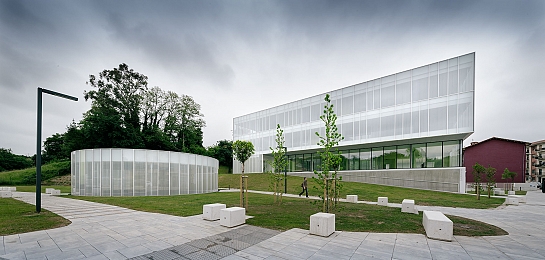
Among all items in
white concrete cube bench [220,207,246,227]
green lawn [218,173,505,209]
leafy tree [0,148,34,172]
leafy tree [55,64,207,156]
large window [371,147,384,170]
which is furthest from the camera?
leafy tree [0,148,34,172]

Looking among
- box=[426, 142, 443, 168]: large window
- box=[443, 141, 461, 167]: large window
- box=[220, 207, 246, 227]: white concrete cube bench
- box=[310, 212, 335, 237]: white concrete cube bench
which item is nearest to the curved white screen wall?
box=[220, 207, 246, 227]: white concrete cube bench

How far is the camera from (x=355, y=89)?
37.6 metres

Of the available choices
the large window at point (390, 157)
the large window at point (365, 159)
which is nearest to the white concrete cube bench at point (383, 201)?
the large window at point (390, 157)

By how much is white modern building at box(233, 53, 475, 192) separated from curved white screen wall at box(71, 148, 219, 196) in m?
16.4

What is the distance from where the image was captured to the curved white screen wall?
21750 mm

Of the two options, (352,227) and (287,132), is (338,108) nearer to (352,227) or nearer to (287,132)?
(287,132)

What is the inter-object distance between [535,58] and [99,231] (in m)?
24.5

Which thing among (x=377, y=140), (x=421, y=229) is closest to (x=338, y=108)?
(x=377, y=140)

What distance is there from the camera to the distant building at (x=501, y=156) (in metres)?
51.5

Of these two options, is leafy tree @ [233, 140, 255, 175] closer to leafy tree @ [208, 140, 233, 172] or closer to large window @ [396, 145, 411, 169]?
large window @ [396, 145, 411, 169]

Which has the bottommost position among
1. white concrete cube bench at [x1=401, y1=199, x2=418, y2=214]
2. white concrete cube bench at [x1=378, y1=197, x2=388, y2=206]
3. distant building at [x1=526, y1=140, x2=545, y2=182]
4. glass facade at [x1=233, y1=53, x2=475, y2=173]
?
distant building at [x1=526, y1=140, x2=545, y2=182]

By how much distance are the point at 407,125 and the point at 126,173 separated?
33.5m

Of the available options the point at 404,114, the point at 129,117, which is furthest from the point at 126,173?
the point at 404,114

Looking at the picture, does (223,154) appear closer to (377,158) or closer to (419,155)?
(377,158)
